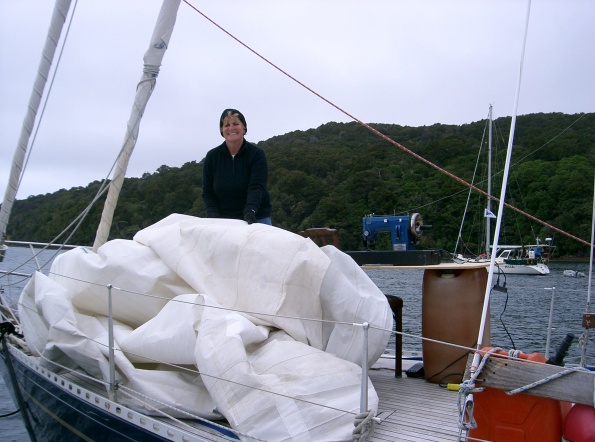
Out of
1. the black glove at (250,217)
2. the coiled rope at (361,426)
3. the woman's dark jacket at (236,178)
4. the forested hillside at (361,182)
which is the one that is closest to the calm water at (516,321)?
the woman's dark jacket at (236,178)

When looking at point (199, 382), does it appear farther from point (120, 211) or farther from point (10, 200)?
point (120, 211)

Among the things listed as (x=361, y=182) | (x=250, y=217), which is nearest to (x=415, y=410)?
(x=250, y=217)

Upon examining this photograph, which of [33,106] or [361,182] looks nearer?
[33,106]

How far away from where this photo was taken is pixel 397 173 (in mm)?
21609

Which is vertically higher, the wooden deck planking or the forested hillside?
the forested hillside

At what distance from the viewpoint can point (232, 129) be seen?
5.39 m

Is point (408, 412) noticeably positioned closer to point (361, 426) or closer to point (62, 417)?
point (361, 426)

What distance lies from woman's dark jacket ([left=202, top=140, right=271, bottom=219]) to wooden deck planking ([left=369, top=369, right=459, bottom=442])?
76.8 inches

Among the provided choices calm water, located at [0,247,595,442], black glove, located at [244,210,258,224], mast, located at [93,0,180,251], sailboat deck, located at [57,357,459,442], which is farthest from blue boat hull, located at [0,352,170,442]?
calm water, located at [0,247,595,442]

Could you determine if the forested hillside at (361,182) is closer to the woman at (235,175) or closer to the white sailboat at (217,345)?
the woman at (235,175)

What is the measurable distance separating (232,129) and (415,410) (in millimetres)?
2873

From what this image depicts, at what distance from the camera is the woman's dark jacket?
219 inches

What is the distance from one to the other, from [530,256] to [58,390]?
50.7 metres

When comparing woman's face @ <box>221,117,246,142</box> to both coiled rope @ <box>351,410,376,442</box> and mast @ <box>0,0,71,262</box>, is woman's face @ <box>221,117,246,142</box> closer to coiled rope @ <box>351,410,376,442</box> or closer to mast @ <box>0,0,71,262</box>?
mast @ <box>0,0,71,262</box>
